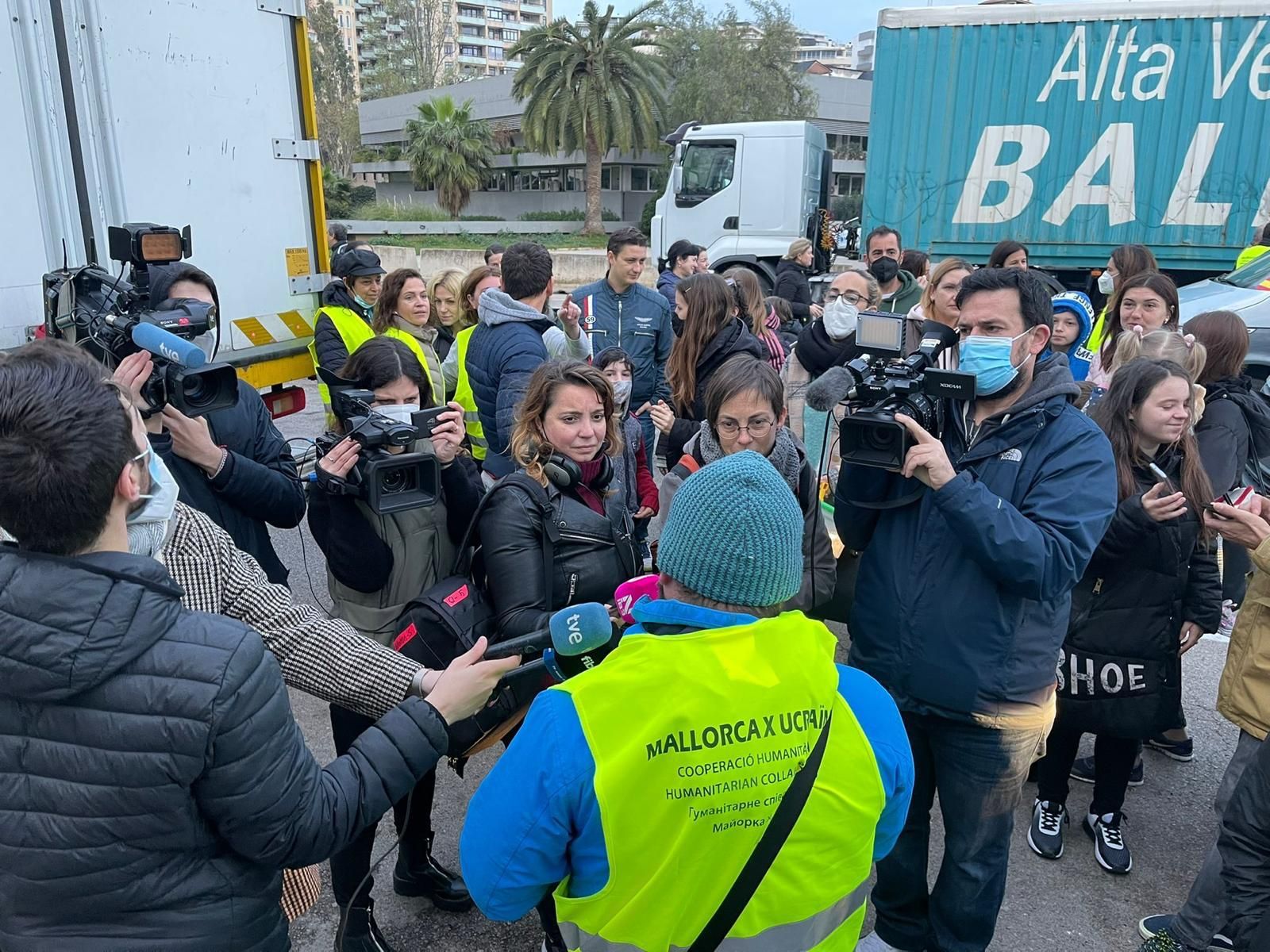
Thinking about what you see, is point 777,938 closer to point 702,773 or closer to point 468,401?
point 702,773

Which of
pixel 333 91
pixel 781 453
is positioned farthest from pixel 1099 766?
pixel 333 91

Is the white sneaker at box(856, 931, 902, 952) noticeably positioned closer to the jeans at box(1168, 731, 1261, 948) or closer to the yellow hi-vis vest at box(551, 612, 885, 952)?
the jeans at box(1168, 731, 1261, 948)

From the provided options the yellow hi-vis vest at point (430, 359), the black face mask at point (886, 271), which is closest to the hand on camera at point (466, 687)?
the yellow hi-vis vest at point (430, 359)

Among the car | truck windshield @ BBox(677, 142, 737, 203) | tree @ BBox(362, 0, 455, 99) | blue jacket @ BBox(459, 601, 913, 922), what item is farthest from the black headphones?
tree @ BBox(362, 0, 455, 99)

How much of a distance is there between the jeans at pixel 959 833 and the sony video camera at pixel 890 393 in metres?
0.75

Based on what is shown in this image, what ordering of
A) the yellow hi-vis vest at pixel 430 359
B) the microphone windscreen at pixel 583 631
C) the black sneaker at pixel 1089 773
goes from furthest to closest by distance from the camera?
1. the yellow hi-vis vest at pixel 430 359
2. the black sneaker at pixel 1089 773
3. the microphone windscreen at pixel 583 631

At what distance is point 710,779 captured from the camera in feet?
4.25

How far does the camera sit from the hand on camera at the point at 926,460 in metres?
2.19

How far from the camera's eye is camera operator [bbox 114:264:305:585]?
8.34 feet

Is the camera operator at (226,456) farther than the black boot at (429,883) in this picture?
No

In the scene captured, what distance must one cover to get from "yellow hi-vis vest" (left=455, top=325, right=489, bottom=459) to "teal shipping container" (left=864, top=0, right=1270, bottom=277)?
25.4ft

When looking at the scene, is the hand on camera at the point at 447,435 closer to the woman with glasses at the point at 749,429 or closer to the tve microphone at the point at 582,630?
the woman with glasses at the point at 749,429

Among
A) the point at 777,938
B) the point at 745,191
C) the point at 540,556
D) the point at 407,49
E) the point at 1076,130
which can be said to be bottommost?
the point at 777,938

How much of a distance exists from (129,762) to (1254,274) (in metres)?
8.58
